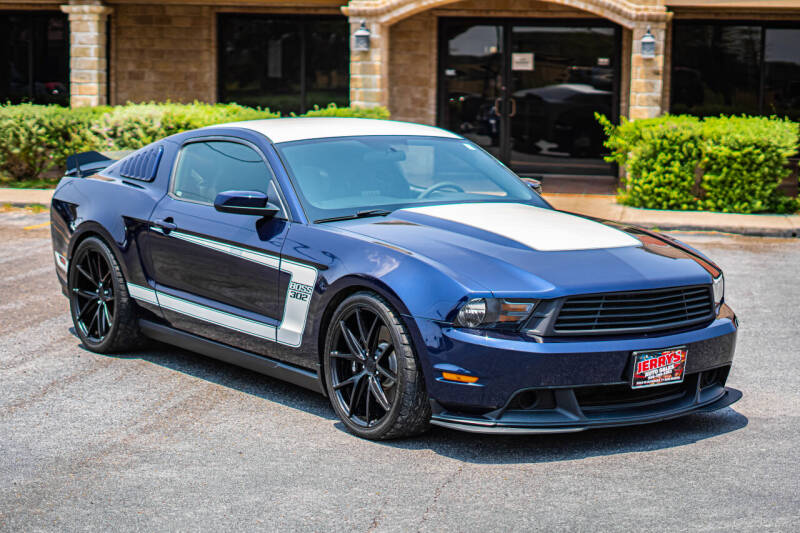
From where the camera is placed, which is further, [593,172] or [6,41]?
[6,41]

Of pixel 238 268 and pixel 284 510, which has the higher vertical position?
pixel 238 268

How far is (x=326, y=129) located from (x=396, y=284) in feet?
6.03

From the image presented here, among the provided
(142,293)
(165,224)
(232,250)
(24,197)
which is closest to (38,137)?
(24,197)

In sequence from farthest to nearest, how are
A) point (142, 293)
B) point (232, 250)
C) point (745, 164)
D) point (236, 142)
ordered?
1. point (745, 164)
2. point (142, 293)
3. point (236, 142)
4. point (232, 250)

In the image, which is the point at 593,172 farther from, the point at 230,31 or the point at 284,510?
the point at 284,510

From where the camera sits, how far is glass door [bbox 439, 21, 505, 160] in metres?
20.7

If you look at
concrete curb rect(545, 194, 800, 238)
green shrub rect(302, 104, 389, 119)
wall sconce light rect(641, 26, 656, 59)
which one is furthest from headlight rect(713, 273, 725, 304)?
wall sconce light rect(641, 26, 656, 59)

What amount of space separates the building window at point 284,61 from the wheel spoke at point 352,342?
16476 mm

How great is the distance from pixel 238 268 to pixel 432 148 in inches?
59.5

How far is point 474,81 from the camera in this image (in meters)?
21.0

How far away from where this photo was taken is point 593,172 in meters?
20.5

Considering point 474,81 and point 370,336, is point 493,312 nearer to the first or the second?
point 370,336

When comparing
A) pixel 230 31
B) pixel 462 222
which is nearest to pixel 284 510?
pixel 462 222

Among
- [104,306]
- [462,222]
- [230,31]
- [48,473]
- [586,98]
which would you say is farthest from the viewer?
[230,31]
